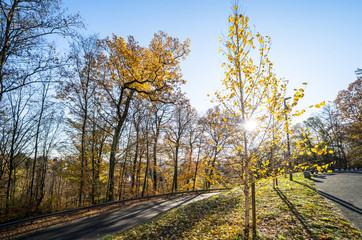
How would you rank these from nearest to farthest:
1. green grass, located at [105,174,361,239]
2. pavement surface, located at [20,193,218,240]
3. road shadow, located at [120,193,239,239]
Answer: green grass, located at [105,174,361,239], road shadow, located at [120,193,239,239], pavement surface, located at [20,193,218,240]

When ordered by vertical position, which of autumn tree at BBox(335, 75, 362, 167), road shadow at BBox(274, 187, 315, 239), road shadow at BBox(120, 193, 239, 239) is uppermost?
autumn tree at BBox(335, 75, 362, 167)

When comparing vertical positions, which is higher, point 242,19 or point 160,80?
point 160,80

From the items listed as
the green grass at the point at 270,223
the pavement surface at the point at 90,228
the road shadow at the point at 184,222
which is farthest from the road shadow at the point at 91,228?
the road shadow at the point at 184,222

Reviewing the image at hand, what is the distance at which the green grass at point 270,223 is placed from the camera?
4773 mm

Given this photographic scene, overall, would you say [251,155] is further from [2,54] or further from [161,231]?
[2,54]

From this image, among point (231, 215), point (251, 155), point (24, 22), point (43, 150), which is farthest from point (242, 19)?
point (43, 150)

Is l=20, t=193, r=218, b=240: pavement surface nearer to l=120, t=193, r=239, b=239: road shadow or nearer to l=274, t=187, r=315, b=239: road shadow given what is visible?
l=120, t=193, r=239, b=239: road shadow

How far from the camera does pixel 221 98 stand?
5434 mm

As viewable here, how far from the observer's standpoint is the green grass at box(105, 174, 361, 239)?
4.77m

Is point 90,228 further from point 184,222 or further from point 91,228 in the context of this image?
point 184,222

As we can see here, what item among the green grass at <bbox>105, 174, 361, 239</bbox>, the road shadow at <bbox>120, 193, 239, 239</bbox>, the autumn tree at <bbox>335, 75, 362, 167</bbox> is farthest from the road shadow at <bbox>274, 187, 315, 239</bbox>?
the autumn tree at <bbox>335, 75, 362, 167</bbox>

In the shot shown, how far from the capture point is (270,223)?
567 centimetres

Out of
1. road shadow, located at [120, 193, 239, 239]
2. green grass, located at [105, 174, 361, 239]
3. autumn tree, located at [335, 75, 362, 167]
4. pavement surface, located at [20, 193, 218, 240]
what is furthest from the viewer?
autumn tree, located at [335, 75, 362, 167]

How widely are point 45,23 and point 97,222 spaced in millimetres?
9345
